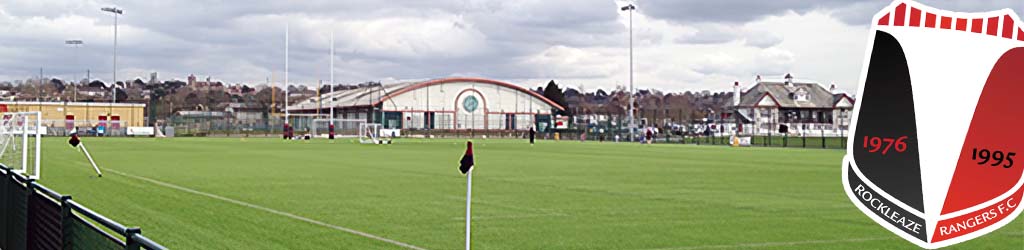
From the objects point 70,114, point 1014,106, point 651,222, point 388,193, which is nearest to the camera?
point 1014,106

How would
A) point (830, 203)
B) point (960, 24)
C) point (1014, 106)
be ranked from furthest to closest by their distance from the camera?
point (830, 203) → point (960, 24) → point (1014, 106)

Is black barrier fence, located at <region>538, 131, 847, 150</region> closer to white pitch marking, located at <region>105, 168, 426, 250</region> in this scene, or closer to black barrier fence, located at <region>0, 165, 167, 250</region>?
white pitch marking, located at <region>105, 168, 426, 250</region>

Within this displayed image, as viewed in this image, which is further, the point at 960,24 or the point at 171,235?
the point at 171,235

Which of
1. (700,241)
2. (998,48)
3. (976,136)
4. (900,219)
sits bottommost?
(700,241)

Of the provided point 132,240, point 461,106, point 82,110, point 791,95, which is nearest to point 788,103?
point 791,95

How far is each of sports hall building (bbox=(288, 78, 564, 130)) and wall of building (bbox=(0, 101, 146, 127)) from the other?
16.8 metres

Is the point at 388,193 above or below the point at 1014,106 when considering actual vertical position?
below

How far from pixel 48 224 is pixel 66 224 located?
108 centimetres

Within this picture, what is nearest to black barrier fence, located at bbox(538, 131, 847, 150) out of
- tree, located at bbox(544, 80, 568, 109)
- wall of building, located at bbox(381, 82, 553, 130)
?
wall of building, located at bbox(381, 82, 553, 130)

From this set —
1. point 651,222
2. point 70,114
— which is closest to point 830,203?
point 651,222

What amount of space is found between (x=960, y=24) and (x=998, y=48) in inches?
7.7

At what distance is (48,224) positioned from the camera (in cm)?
729

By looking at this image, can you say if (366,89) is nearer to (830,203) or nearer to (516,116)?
(516,116)

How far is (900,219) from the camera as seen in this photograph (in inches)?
163
